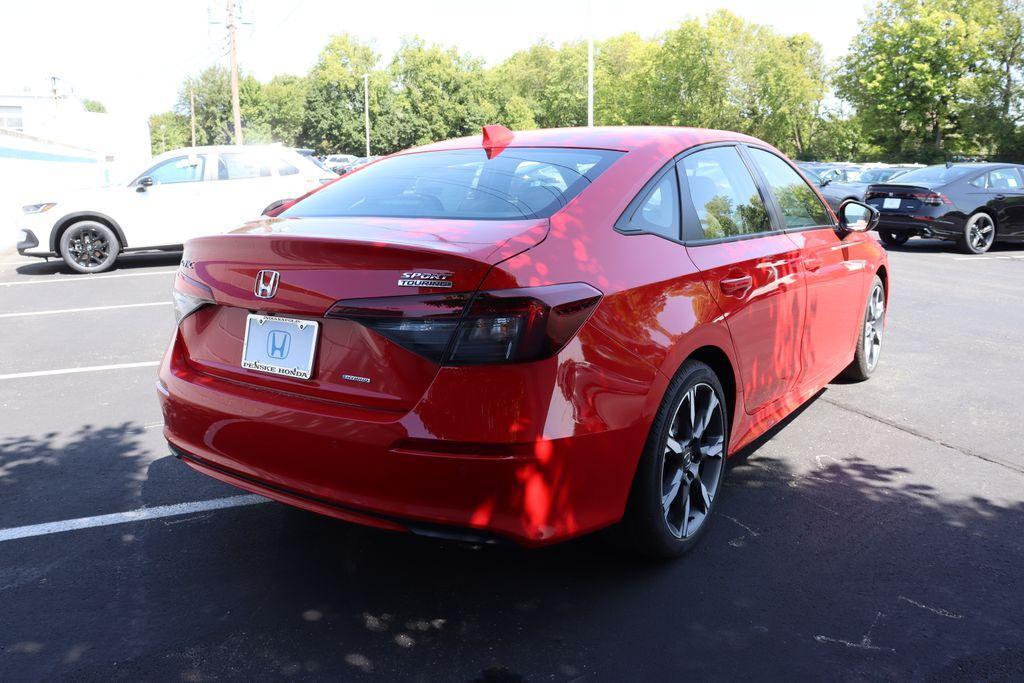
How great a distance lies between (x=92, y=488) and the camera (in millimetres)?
4184

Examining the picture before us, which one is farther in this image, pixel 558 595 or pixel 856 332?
pixel 856 332

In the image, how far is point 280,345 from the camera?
9.52ft

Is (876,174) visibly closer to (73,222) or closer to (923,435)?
(73,222)

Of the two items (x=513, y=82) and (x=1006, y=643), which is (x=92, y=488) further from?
(x=513, y=82)

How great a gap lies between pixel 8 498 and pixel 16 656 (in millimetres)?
1522

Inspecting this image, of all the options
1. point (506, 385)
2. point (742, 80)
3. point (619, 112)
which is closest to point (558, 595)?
point (506, 385)

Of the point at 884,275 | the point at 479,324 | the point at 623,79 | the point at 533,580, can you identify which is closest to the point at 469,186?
the point at 479,324

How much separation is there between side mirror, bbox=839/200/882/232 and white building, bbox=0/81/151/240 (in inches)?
435

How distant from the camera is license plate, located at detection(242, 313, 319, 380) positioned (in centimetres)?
282

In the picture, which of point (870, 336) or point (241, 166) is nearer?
point (870, 336)

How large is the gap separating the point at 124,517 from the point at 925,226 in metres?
14.0

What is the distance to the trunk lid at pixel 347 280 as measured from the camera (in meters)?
2.65

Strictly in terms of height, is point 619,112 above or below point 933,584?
above

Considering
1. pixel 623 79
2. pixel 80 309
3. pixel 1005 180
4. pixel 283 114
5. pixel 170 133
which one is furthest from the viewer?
pixel 283 114
